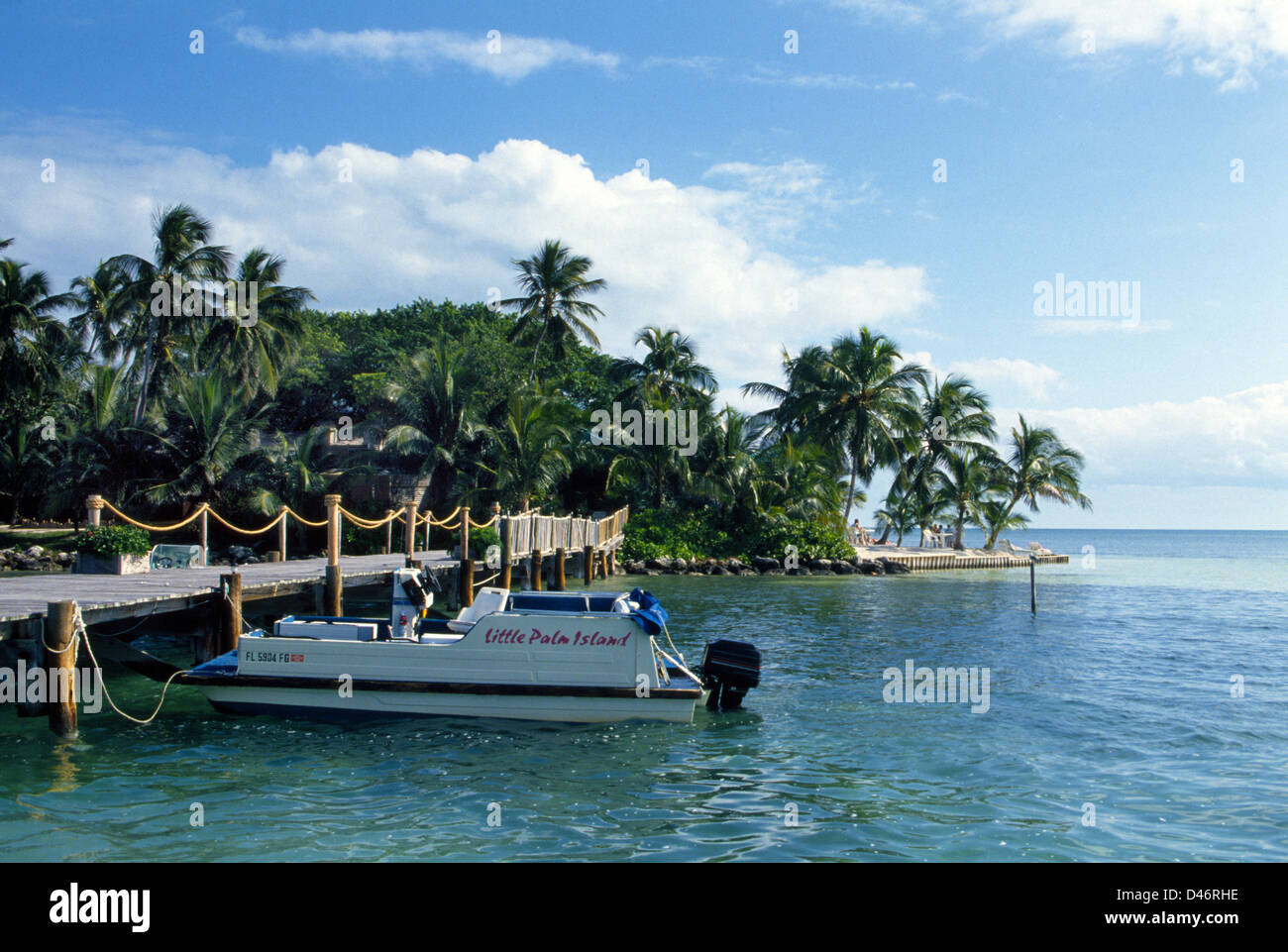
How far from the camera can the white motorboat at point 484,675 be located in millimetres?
11375

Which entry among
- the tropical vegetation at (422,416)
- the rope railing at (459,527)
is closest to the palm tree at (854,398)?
the tropical vegetation at (422,416)

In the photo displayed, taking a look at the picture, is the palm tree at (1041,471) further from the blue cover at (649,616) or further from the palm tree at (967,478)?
the blue cover at (649,616)

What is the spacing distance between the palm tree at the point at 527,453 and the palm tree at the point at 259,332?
10998mm

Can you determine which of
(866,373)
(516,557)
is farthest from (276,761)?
(866,373)

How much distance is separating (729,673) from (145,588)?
8.47 metres

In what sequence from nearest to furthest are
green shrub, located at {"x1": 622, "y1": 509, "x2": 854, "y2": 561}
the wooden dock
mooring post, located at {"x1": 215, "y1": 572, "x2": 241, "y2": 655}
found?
mooring post, located at {"x1": 215, "y1": 572, "x2": 241, "y2": 655} → green shrub, located at {"x1": 622, "y1": 509, "x2": 854, "y2": 561} → the wooden dock

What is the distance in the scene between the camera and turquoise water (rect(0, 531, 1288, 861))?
750 cm

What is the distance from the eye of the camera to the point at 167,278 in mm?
38219

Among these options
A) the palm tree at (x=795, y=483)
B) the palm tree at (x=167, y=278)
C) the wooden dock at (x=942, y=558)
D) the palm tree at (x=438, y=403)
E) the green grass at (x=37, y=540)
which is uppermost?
the palm tree at (x=167, y=278)

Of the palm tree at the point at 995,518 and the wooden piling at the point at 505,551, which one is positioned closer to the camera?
the wooden piling at the point at 505,551

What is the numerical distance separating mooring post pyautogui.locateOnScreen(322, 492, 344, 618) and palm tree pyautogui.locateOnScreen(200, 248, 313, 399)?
26.5m

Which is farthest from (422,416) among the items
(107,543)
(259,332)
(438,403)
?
(107,543)

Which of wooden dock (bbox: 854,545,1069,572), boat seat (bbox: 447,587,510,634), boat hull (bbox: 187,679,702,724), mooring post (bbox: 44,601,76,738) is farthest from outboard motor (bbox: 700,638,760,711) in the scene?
wooden dock (bbox: 854,545,1069,572)

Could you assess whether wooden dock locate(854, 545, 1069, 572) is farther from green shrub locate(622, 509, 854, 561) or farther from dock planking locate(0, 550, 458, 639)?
dock planking locate(0, 550, 458, 639)
